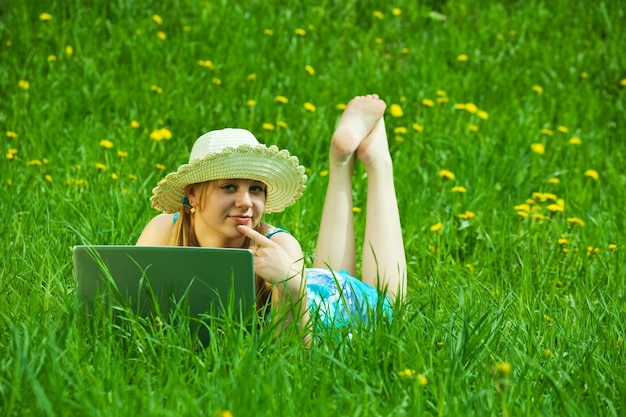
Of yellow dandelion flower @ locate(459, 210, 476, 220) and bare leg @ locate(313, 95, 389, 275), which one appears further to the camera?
yellow dandelion flower @ locate(459, 210, 476, 220)

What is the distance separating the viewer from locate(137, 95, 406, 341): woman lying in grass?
9.12 feet

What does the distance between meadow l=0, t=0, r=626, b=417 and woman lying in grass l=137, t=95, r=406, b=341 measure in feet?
0.57

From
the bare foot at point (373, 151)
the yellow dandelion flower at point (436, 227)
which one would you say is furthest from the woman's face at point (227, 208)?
the yellow dandelion flower at point (436, 227)

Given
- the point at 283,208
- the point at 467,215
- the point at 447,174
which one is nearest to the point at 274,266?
the point at 283,208

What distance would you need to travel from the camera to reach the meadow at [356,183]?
91.9 inches

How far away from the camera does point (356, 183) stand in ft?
15.3

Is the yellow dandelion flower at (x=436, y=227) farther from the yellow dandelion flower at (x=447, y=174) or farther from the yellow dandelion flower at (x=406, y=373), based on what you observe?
the yellow dandelion flower at (x=406, y=373)

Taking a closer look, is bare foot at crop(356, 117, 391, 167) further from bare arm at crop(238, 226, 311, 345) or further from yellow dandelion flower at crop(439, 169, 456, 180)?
bare arm at crop(238, 226, 311, 345)

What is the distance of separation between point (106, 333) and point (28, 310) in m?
0.38

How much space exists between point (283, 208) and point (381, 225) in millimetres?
399

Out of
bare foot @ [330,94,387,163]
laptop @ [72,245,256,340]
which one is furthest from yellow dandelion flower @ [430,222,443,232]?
laptop @ [72,245,256,340]

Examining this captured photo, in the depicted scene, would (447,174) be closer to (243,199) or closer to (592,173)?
(592,173)

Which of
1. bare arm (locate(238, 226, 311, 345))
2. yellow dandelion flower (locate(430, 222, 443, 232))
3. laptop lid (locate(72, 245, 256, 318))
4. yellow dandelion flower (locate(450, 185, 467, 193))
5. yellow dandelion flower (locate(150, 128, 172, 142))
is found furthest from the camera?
yellow dandelion flower (locate(150, 128, 172, 142))

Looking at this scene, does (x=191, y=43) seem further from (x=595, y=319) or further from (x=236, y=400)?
(x=236, y=400)
